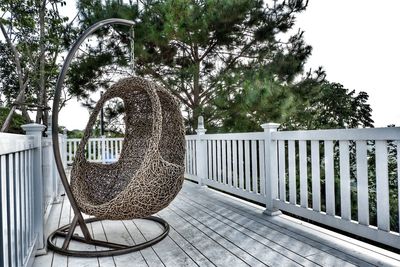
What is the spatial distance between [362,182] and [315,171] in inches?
17.6

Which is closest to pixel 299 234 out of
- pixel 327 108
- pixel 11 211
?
pixel 11 211

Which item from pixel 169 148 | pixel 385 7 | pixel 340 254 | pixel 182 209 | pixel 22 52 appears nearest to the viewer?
pixel 340 254

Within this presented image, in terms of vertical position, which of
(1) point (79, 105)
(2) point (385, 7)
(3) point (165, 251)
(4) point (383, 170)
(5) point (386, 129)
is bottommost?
(3) point (165, 251)

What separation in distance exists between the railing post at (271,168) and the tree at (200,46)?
4233 mm

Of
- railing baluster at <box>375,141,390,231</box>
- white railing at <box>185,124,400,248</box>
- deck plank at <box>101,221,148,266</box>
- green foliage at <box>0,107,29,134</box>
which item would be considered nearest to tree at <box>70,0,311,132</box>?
green foliage at <box>0,107,29,134</box>

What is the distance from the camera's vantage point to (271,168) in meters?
2.89

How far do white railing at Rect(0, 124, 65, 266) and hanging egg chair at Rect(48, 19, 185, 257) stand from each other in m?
0.19

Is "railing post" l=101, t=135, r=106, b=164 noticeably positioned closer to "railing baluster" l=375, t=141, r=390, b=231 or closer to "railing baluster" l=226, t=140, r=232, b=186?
"railing baluster" l=226, t=140, r=232, b=186

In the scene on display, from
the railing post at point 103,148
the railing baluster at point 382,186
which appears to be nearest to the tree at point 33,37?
the railing post at point 103,148

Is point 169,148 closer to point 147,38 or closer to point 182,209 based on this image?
point 182,209

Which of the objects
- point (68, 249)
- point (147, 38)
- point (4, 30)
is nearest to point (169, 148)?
point (68, 249)

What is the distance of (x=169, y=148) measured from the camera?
9.41 ft

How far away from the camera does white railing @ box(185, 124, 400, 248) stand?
1868 mm

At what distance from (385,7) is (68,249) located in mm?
7453
